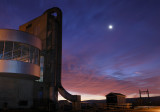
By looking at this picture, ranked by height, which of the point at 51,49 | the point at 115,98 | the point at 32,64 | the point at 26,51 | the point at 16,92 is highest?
the point at 51,49

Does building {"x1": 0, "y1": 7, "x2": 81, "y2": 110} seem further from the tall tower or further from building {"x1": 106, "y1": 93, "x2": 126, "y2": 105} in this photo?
building {"x1": 106, "y1": 93, "x2": 126, "y2": 105}

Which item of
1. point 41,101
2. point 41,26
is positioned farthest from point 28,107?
point 41,26

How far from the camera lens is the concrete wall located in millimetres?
27736

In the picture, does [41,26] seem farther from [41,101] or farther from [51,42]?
[41,101]

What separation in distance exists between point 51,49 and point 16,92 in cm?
1325

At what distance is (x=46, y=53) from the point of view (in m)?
38.1

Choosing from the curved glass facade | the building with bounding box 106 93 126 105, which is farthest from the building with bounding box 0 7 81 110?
the building with bounding box 106 93 126 105

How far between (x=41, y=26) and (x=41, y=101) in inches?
656

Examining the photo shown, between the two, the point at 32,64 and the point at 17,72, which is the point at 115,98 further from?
the point at 17,72

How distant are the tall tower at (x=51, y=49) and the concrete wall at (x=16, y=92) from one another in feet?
17.2

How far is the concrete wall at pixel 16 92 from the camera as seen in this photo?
27736 millimetres

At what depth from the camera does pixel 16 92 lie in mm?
29125

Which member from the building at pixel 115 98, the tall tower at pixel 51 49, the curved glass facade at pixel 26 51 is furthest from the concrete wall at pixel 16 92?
the building at pixel 115 98

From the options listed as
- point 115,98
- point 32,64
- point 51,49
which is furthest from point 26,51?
point 115,98
